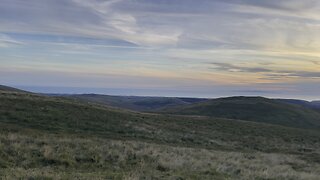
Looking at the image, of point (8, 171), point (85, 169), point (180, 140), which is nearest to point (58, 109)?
point (180, 140)

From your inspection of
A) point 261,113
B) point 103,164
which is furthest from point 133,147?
point 261,113

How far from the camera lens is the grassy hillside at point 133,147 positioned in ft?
55.8

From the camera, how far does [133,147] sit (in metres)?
24.7

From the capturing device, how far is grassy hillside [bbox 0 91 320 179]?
17000 mm

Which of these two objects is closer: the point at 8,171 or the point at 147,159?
the point at 8,171

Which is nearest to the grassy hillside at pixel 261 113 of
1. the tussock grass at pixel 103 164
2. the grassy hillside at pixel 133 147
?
the grassy hillside at pixel 133 147

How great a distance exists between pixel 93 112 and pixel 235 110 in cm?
6762

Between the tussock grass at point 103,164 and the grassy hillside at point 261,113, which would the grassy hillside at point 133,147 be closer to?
the tussock grass at point 103,164

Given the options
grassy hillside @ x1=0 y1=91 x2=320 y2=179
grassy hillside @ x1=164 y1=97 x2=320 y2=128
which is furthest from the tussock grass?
grassy hillside @ x1=164 y1=97 x2=320 y2=128

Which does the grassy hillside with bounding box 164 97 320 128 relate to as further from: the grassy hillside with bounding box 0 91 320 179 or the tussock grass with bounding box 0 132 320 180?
the tussock grass with bounding box 0 132 320 180

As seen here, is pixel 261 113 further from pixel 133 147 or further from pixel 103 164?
pixel 103 164

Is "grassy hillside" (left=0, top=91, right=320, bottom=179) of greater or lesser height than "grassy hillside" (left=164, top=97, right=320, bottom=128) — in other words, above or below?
below

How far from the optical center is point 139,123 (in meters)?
44.0

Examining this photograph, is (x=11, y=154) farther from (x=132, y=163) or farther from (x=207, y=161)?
(x=207, y=161)
